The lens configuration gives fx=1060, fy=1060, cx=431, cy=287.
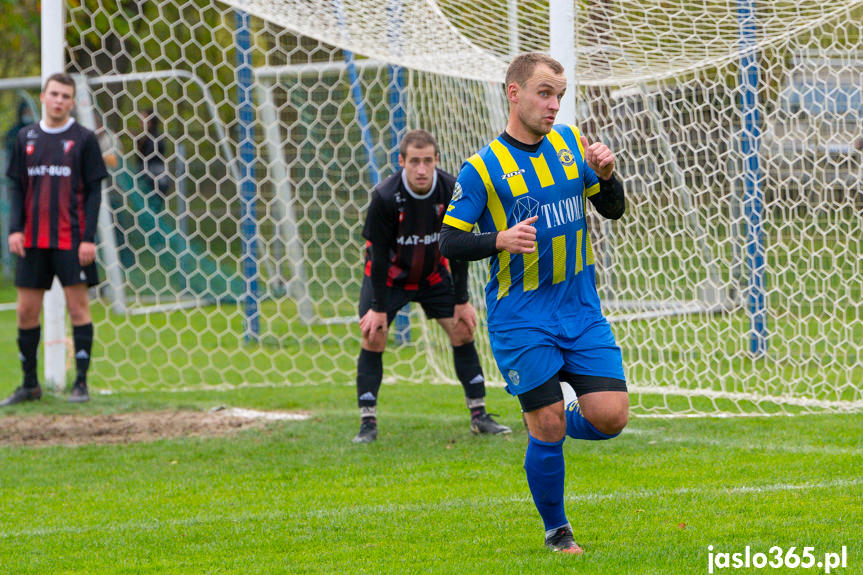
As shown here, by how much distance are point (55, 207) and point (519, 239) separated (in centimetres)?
504

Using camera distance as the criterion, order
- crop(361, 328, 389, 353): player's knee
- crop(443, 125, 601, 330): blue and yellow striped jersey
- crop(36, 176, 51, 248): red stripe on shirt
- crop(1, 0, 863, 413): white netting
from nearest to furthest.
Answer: crop(443, 125, 601, 330): blue and yellow striped jersey
crop(361, 328, 389, 353): player's knee
crop(1, 0, 863, 413): white netting
crop(36, 176, 51, 248): red stripe on shirt

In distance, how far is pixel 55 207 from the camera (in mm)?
7723

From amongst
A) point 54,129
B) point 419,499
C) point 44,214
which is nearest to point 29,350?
point 44,214

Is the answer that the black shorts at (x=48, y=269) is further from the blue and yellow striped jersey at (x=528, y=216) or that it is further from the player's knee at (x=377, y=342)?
the blue and yellow striped jersey at (x=528, y=216)

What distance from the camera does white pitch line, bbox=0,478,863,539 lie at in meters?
4.62

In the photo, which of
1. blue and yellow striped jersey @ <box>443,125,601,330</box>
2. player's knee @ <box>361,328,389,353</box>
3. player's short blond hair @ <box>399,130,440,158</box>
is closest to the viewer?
blue and yellow striped jersey @ <box>443,125,601,330</box>

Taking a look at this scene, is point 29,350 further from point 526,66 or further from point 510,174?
point 526,66

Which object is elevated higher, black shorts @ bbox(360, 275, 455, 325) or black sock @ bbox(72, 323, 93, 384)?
black shorts @ bbox(360, 275, 455, 325)

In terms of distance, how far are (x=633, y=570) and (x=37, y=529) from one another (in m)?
2.63

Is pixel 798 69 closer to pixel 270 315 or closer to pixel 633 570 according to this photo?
pixel 633 570

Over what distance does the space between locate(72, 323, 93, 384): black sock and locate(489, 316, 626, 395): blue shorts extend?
481 centimetres

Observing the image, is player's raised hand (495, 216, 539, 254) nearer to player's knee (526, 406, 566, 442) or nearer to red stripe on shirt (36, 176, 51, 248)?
player's knee (526, 406, 566, 442)

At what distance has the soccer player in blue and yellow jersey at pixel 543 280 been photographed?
3.95m

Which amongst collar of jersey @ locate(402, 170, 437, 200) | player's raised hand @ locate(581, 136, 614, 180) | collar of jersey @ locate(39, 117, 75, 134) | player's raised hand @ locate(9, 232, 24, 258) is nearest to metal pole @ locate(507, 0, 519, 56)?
collar of jersey @ locate(402, 170, 437, 200)
